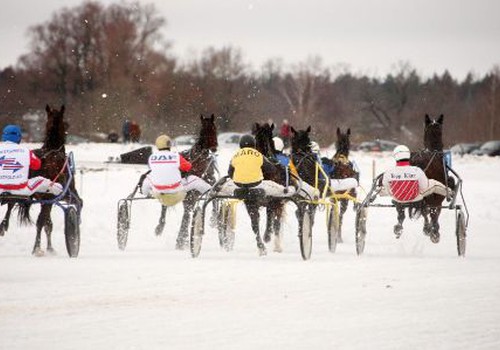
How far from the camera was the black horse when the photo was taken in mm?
16547

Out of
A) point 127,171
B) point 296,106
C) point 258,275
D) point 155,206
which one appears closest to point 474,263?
point 258,275

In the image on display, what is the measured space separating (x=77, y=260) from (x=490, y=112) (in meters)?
62.2

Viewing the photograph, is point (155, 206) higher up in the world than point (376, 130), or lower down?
lower down

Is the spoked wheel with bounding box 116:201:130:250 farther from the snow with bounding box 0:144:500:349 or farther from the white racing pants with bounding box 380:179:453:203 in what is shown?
the white racing pants with bounding box 380:179:453:203

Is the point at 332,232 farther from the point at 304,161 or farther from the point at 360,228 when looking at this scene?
the point at 304,161

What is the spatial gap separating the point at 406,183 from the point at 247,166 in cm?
267

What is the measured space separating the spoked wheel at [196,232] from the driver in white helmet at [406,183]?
10.5 ft

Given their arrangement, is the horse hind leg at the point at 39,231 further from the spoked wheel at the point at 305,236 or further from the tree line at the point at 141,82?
the tree line at the point at 141,82

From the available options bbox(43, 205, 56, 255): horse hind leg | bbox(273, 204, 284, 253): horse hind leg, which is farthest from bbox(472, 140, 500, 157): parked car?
bbox(43, 205, 56, 255): horse hind leg

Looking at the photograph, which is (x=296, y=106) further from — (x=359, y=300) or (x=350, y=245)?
(x=359, y=300)

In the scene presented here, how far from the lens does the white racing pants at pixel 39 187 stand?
14672mm

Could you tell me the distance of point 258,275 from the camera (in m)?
11.7

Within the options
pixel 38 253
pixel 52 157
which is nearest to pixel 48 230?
pixel 38 253

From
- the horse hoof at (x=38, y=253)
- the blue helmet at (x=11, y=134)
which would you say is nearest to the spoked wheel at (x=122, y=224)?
the horse hoof at (x=38, y=253)
